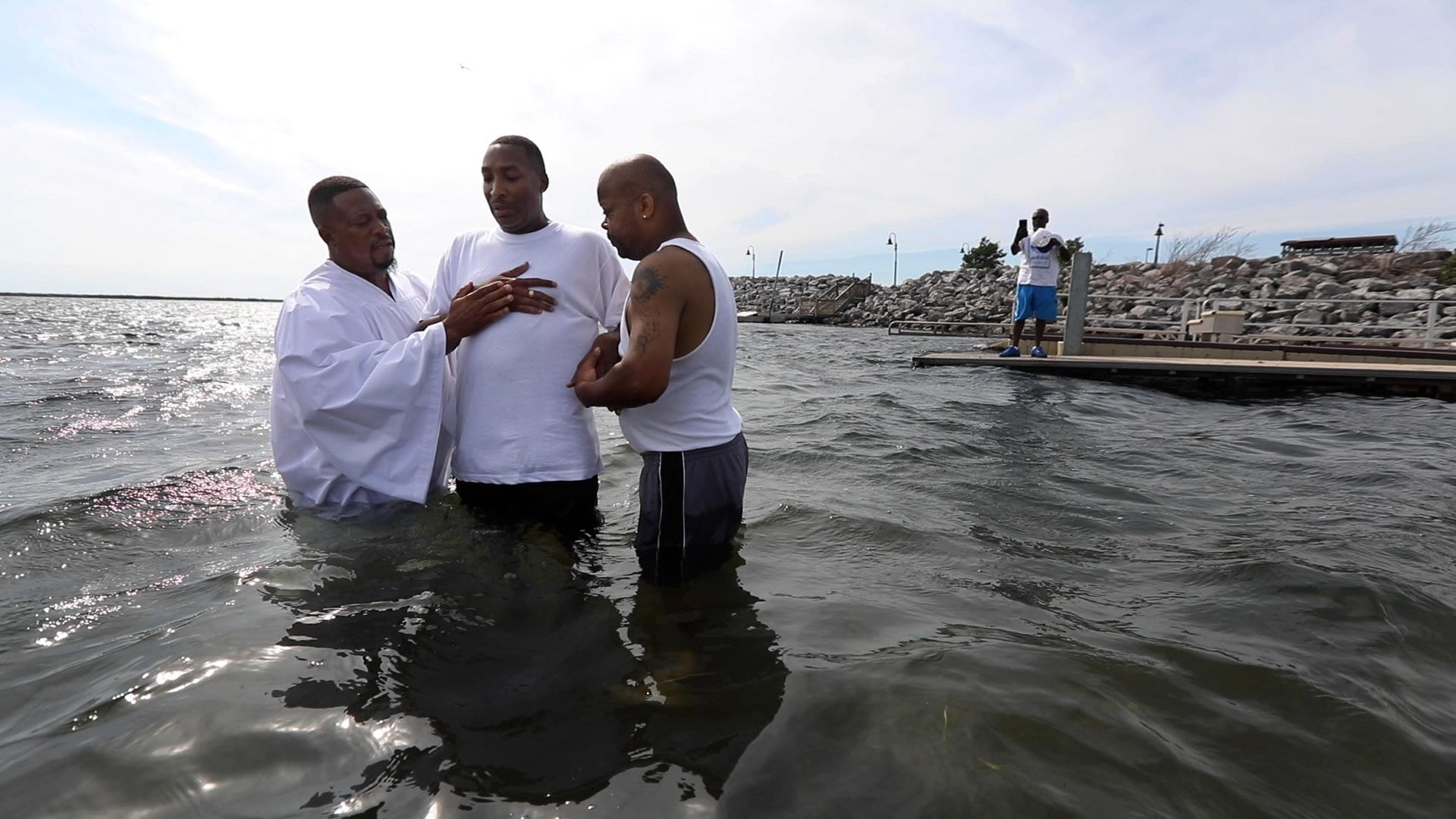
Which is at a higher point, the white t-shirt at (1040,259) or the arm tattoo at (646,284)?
the white t-shirt at (1040,259)

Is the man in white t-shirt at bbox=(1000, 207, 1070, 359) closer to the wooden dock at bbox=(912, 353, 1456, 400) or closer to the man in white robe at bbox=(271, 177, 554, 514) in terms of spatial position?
the wooden dock at bbox=(912, 353, 1456, 400)

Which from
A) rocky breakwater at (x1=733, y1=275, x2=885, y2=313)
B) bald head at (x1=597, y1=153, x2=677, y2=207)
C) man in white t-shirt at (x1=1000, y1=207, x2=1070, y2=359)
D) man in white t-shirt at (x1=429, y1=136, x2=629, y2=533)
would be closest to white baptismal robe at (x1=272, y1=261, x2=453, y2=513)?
man in white t-shirt at (x1=429, y1=136, x2=629, y2=533)

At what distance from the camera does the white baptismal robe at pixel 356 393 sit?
9.89 ft

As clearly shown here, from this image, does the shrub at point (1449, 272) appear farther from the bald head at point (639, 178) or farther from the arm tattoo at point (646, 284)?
the arm tattoo at point (646, 284)

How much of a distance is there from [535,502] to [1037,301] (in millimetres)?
9558

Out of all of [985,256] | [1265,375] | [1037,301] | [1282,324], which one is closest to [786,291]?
[985,256]

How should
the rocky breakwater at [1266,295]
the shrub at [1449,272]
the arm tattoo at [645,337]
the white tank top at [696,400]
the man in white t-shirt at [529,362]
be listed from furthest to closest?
the shrub at [1449,272]
the rocky breakwater at [1266,295]
the man in white t-shirt at [529,362]
the white tank top at [696,400]
the arm tattoo at [645,337]

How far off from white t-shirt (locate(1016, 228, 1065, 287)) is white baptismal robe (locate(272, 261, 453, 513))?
9.11 metres

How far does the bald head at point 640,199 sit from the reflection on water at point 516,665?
1.32 meters

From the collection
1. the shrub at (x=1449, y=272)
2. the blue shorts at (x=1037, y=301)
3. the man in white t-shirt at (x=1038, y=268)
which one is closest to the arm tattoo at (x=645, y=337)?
the man in white t-shirt at (x=1038, y=268)

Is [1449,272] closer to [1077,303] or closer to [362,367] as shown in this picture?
[1077,303]

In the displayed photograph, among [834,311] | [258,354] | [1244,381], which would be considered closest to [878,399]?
[1244,381]

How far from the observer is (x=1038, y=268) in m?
10.3

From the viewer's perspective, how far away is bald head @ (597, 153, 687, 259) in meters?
2.40
